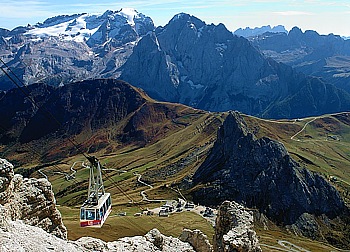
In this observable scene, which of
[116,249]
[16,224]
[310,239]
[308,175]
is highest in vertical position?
[16,224]

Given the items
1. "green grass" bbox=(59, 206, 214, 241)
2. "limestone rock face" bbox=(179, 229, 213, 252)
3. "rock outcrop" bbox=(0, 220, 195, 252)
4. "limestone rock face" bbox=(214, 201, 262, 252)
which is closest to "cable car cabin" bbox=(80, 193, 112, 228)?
"limestone rock face" bbox=(179, 229, 213, 252)

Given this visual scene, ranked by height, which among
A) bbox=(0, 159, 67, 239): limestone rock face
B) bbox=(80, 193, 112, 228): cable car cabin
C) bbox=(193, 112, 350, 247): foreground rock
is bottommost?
bbox=(193, 112, 350, 247): foreground rock

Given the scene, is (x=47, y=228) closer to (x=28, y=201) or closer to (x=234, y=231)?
(x=28, y=201)

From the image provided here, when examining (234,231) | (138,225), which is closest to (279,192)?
(138,225)

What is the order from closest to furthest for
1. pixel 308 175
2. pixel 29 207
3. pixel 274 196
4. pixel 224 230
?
pixel 29 207 → pixel 224 230 → pixel 274 196 → pixel 308 175

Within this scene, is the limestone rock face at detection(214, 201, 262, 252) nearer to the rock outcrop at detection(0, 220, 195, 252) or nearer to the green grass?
the rock outcrop at detection(0, 220, 195, 252)

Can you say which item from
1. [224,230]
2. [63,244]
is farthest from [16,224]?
[224,230]

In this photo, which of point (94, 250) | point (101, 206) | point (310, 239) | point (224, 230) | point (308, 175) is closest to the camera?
point (94, 250)

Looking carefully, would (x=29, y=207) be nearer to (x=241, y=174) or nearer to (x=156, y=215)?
(x=156, y=215)
